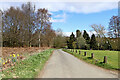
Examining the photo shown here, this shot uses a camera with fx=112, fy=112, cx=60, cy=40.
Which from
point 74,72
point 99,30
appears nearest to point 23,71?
point 74,72

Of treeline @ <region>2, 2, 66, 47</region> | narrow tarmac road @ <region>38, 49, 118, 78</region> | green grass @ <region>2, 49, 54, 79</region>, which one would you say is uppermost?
treeline @ <region>2, 2, 66, 47</region>

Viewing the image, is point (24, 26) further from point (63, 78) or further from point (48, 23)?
point (63, 78)

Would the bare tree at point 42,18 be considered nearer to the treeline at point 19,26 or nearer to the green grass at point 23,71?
the treeline at point 19,26

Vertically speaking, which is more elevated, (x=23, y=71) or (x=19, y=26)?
(x=19, y=26)

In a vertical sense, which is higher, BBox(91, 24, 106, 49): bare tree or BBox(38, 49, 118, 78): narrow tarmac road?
BBox(91, 24, 106, 49): bare tree

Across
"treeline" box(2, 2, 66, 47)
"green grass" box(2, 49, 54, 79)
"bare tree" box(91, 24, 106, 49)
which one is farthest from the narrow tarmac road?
"bare tree" box(91, 24, 106, 49)

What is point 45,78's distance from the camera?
16.6 feet

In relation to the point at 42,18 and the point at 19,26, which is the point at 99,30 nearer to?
the point at 42,18

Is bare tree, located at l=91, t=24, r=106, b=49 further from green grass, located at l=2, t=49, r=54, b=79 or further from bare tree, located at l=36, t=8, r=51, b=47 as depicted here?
green grass, located at l=2, t=49, r=54, b=79

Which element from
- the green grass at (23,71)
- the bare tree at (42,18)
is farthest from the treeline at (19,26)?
the green grass at (23,71)

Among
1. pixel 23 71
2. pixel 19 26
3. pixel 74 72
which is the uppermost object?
pixel 19 26

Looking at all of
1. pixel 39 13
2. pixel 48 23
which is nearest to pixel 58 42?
pixel 48 23

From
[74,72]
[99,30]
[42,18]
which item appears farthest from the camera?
[99,30]

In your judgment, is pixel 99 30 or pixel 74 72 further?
pixel 99 30
